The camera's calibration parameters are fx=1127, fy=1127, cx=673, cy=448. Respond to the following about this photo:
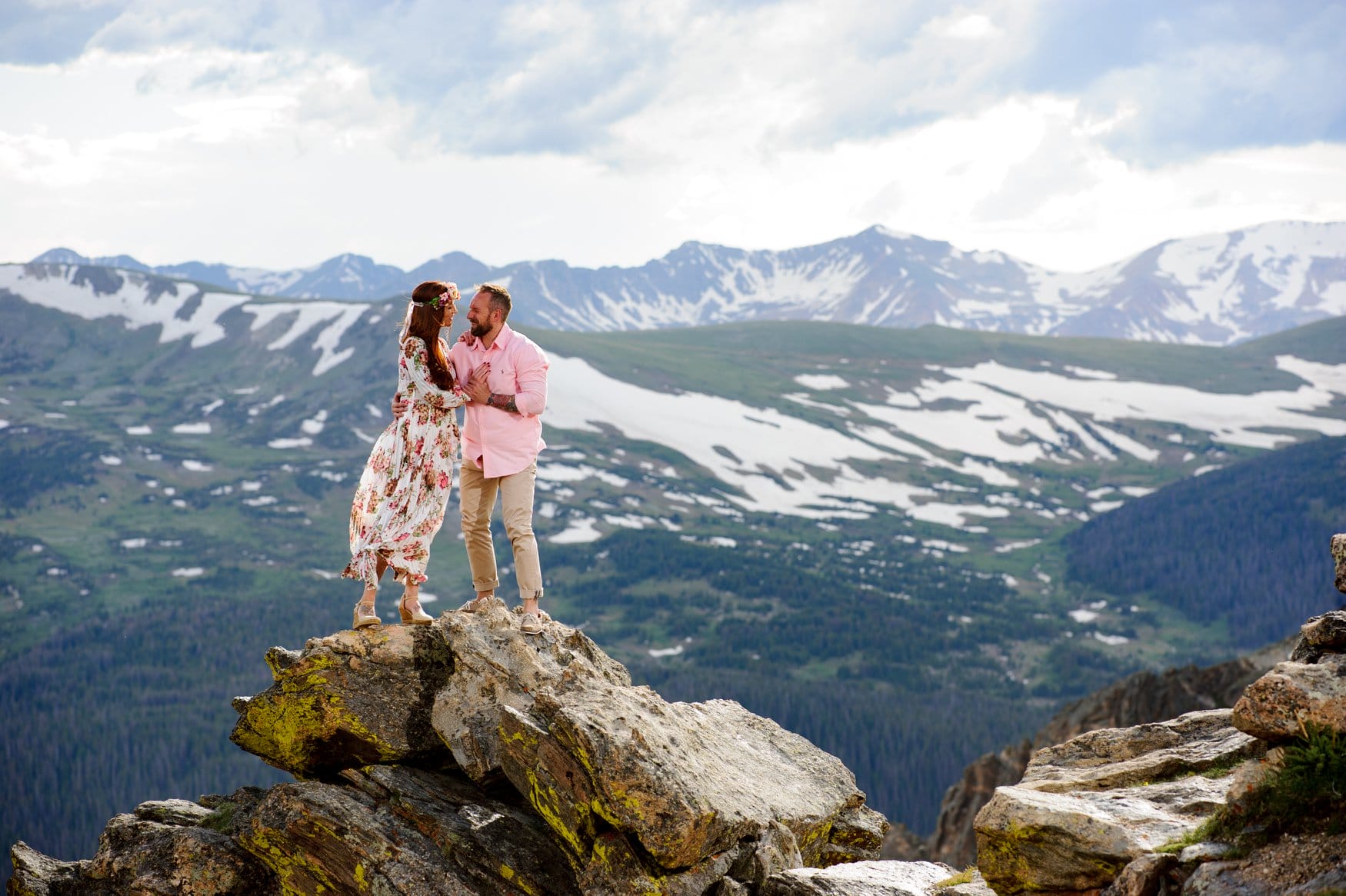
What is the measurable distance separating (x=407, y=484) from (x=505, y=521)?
1757 millimetres

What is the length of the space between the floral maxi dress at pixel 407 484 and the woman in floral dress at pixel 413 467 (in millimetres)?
13

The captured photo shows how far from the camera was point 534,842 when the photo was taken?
16750mm

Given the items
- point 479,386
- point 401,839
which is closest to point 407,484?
point 479,386

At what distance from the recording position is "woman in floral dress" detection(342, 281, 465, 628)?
18266 millimetres

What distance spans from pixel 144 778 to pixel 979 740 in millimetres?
145719

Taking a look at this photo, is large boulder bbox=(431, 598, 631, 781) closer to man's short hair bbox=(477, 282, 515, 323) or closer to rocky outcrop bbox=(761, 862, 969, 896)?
rocky outcrop bbox=(761, 862, 969, 896)

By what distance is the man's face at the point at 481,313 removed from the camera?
58.5 feet

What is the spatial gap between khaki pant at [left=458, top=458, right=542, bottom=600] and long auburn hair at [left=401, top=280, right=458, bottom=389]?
5.11 ft

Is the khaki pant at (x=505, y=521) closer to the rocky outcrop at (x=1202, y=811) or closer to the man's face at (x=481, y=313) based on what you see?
the man's face at (x=481, y=313)

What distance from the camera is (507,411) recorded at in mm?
18250

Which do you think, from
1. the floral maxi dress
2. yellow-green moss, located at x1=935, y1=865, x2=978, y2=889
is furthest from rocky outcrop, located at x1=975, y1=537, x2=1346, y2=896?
the floral maxi dress

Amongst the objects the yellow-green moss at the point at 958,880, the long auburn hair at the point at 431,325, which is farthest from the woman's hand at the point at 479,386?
the yellow-green moss at the point at 958,880

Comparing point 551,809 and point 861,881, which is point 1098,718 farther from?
point 551,809

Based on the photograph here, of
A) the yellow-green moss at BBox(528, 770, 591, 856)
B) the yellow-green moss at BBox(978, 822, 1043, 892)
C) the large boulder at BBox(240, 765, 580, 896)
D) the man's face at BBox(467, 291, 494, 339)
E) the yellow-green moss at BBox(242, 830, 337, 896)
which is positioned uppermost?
the man's face at BBox(467, 291, 494, 339)
